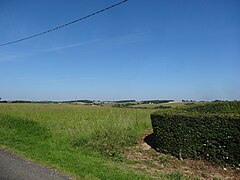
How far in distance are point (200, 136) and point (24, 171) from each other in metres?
5.33

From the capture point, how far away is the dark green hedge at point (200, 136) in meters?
8.98

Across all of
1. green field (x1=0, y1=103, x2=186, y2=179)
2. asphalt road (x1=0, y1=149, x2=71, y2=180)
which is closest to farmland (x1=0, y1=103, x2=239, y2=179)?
green field (x1=0, y1=103, x2=186, y2=179)

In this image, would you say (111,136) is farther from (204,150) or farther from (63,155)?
(204,150)

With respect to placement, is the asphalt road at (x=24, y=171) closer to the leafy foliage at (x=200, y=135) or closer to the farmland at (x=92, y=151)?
the farmland at (x=92, y=151)

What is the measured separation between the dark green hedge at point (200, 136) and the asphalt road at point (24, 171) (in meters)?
4.40

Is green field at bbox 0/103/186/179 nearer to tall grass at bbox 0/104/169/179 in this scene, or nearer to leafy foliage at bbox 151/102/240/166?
tall grass at bbox 0/104/169/179

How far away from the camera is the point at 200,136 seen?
9.84 m

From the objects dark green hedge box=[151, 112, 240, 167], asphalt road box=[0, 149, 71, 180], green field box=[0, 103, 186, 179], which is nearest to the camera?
asphalt road box=[0, 149, 71, 180]

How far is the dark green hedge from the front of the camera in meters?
8.98

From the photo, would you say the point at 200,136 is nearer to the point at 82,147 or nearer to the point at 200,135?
the point at 200,135

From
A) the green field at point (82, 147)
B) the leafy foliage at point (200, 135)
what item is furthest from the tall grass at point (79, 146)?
the leafy foliage at point (200, 135)

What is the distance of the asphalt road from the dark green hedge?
440cm

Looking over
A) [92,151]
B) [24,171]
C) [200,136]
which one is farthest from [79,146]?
[200,136]

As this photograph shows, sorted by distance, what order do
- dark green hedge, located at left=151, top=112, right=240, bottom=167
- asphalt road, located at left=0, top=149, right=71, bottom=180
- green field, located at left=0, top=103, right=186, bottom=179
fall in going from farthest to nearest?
1. dark green hedge, located at left=151, top=112, right=240, bottom=167
2. green field, located at left=0, top=103, right=186, bottom=179
3. asphalt road, located at left=0, top=149, right=71, bottom=180
